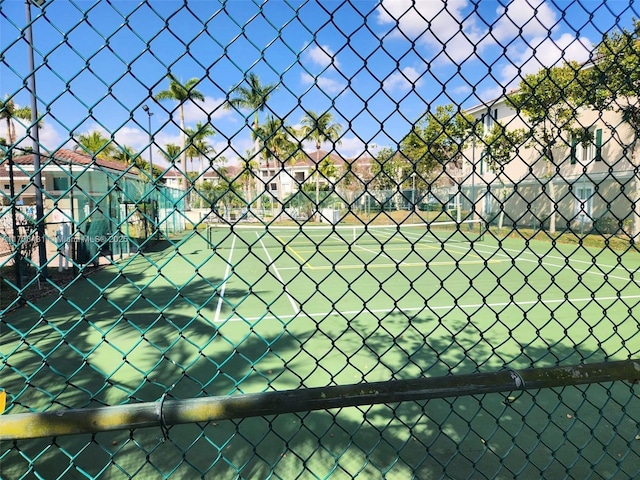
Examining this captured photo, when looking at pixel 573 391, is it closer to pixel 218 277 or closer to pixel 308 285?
pixel 308 285

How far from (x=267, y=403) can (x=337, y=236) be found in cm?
186

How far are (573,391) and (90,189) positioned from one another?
12.9 metres

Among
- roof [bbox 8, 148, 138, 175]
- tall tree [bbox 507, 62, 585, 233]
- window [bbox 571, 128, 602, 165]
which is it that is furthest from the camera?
window [bbox 571, 128, 602, 165]

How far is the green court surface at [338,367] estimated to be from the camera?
6.81 feet

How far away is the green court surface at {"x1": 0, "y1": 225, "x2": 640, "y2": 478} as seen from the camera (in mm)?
2074

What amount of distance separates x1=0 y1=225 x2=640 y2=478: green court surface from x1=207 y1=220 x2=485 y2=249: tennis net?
76 mm

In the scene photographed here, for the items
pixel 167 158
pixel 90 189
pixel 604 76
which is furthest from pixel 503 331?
pixel 90 189

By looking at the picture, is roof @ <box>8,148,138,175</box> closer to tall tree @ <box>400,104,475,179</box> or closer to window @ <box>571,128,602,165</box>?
tall tree @ <box>400,104,475,179</box>

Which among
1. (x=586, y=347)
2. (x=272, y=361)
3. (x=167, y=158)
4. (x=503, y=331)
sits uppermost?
(x=167, y=158)

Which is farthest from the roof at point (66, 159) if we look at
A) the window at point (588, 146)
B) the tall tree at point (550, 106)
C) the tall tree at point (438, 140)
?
the window at point (588, 146)

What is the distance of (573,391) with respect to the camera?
155 inches

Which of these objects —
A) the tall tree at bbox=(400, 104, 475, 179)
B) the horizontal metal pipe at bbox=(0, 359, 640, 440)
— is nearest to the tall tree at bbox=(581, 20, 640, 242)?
the tall tree at bbox=(400, 104, 475, 179)

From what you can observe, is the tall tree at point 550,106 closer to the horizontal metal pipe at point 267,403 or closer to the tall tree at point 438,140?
the tall tree at point 438,140

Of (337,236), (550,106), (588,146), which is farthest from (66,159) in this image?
(588,146)
